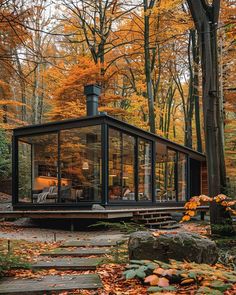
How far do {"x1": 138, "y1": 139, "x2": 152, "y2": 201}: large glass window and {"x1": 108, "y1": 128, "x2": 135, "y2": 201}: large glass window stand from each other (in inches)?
15.0

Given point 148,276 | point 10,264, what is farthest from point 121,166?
point 148,276

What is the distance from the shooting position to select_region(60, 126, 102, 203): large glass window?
9617 mm

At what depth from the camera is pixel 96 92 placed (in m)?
11.1

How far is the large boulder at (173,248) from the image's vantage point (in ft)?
11.9

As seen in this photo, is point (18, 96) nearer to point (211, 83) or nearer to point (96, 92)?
point (96, 92)

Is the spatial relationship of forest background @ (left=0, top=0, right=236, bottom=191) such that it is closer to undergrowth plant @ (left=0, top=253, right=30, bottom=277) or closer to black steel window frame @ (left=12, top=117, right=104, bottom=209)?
black steel window frame @ (left=12, top=117, right=104, bottom=209)

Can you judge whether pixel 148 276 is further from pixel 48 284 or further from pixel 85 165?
pixel 85 165

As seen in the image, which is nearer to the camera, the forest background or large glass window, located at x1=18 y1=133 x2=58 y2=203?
large glass window, located at x1=18 y1=133 x2=58 y2=203

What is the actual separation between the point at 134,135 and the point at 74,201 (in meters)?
2.51

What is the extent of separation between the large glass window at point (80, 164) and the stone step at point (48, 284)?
18.4 feet

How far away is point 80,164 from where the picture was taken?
1052 centimetres

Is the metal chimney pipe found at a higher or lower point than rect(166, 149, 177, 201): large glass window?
higher

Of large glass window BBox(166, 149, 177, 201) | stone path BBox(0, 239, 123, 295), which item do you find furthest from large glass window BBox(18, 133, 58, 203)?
stone path BBox(0, 239, 123, 295)

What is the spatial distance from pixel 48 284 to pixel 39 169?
26.8 feet
